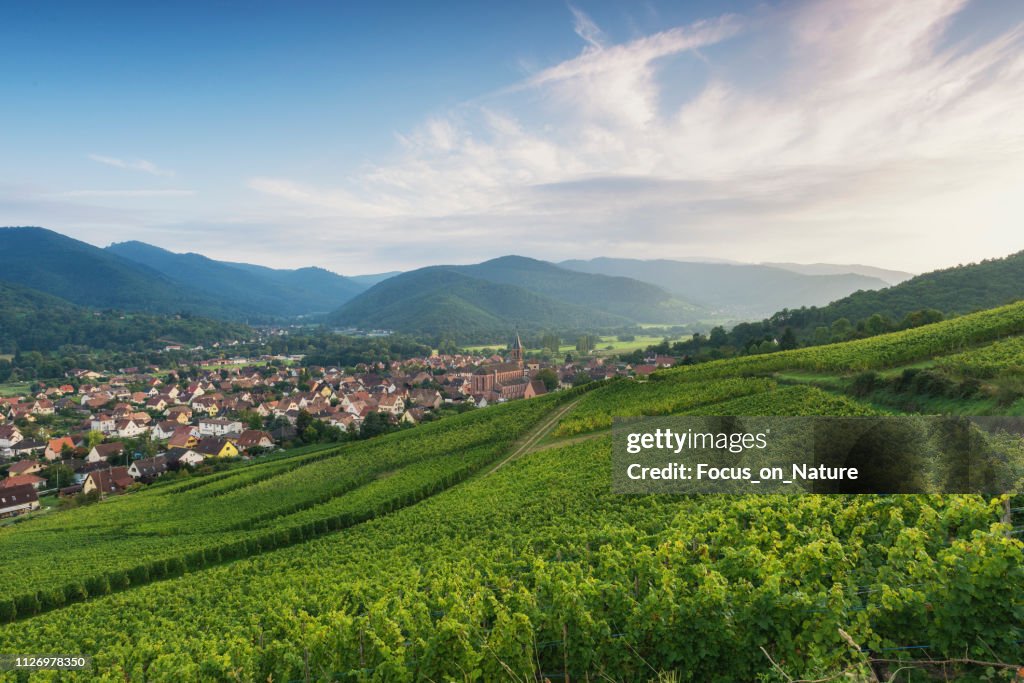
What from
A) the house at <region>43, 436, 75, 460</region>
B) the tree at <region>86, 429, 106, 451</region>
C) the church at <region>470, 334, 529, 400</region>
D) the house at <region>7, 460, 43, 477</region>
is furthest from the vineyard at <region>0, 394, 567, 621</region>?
the church at <region>470, 334, 529, 400</region>

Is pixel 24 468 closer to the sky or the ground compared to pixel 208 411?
closer to the ground

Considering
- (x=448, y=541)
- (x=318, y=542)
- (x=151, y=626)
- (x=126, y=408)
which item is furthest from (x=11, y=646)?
(x=126, y=408)

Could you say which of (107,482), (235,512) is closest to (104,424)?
(107,482)

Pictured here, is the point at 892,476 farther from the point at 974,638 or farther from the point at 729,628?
the point at 729,628

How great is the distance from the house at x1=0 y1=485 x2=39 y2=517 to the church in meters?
57.3

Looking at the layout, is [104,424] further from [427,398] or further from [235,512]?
[235,512]

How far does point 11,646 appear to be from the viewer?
57.6 ft

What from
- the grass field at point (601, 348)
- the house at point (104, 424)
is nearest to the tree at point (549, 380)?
the grass field at point (601, 348)

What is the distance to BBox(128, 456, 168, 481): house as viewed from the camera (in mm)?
52719

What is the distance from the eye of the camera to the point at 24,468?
55.2m

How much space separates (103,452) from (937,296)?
11003 centimetres

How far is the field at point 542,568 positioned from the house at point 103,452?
21736 mm

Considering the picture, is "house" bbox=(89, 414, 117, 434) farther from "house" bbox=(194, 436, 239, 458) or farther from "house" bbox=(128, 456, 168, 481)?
"house" bbox=(128, 456, 168, 481)
